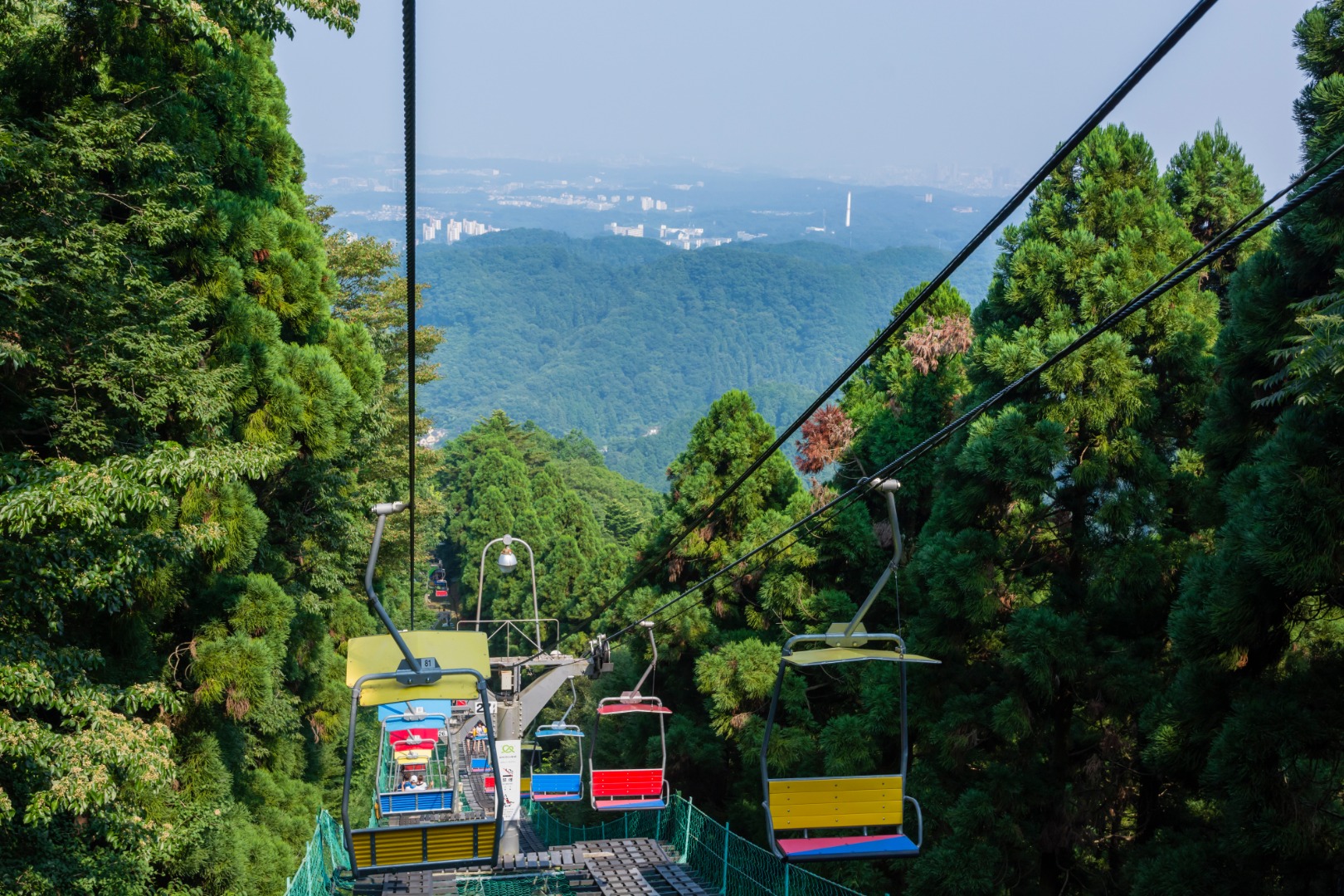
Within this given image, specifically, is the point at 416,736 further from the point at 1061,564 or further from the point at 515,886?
the point at 1061,564

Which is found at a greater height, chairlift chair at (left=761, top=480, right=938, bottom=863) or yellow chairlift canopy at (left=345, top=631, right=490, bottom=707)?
yellow chairlift canopy at (left=345, top=631, right=490, bottom=707)

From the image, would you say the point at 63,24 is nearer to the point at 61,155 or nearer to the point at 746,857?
the point at 61,155

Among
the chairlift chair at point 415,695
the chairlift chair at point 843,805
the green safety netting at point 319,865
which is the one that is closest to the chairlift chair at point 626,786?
the green safety netting at point 319,865

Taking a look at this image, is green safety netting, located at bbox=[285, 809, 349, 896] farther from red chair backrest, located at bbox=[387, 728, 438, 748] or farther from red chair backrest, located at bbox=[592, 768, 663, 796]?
red chair backrest, located at bbox=[387, 728, 438, 748]

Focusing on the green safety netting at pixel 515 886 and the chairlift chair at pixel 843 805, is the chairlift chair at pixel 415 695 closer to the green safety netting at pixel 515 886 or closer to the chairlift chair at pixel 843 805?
the chairlift chair at pixel 843 805

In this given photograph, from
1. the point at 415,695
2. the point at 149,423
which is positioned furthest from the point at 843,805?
the point at 149,423

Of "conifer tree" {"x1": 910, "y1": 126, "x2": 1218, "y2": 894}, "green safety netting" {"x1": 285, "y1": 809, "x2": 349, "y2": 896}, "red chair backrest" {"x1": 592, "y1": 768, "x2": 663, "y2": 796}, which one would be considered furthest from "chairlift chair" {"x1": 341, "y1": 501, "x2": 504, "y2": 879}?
"red chair backrest" {"x1": 592, "y1": 768, "x2": 663, "y2": 796}
